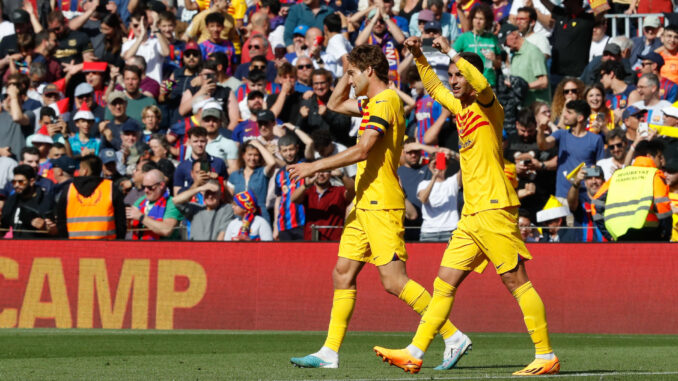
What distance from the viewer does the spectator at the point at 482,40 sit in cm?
1733

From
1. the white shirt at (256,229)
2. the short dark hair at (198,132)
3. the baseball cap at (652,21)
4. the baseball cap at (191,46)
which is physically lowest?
the white shirt at (256,229)

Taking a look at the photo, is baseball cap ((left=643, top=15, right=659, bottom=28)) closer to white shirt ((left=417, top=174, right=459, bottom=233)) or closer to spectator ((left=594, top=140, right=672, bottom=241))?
spectator ((left=594, top=140, right=672, bottom=241))

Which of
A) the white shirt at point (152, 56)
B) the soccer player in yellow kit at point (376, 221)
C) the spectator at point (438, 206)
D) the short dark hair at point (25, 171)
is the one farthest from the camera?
the white shirt at point (152, 56)

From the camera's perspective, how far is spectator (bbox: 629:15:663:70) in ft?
60.3

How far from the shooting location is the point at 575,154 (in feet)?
50.7

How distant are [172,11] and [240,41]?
166 cm

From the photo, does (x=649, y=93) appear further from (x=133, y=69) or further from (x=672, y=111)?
(x=133, y=69)

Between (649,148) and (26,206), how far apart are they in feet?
27.0

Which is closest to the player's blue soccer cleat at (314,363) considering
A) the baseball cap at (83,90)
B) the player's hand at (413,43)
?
the player's hand at (413,43)

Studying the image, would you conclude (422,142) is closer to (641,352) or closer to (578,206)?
(578,206)

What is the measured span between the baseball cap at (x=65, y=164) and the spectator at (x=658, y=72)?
8.47m

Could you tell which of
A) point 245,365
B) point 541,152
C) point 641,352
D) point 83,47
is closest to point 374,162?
point 245,365

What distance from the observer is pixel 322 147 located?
15.4 metres

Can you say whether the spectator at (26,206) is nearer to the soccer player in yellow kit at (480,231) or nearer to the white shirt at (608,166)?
the white shirt at (608,166)
